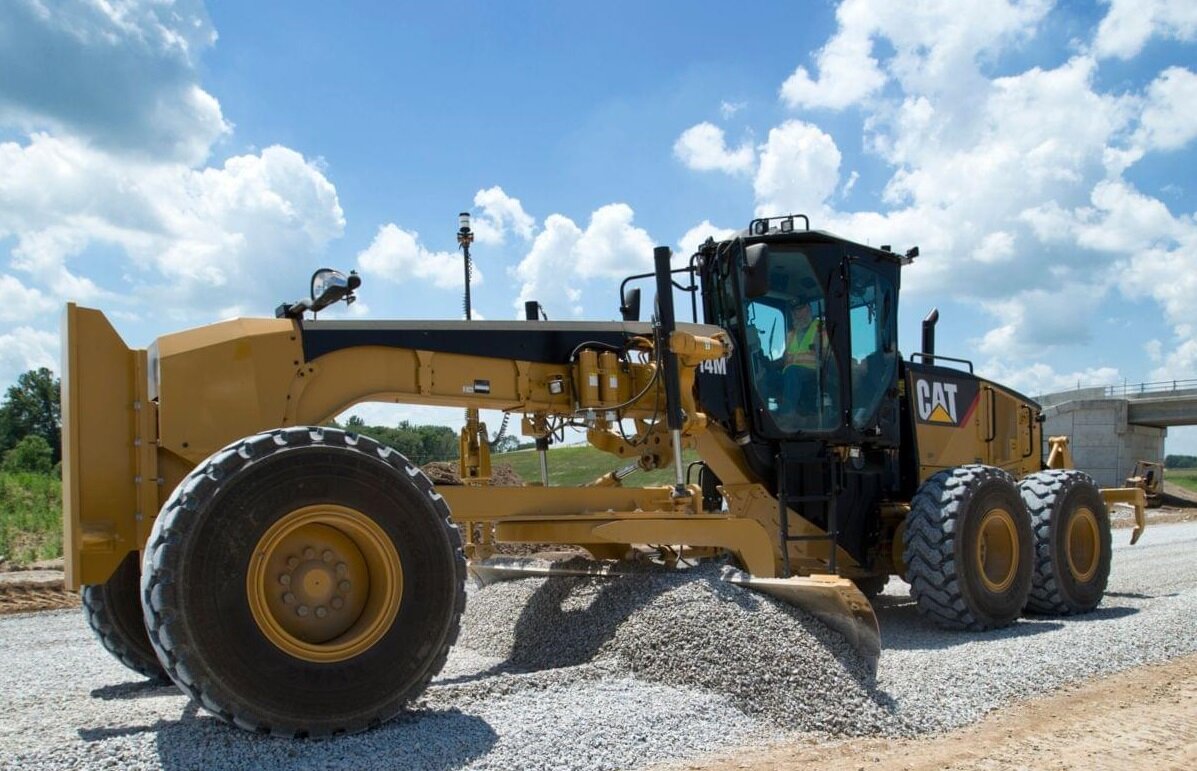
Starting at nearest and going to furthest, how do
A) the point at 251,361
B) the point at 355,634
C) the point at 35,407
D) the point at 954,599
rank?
the point at 355,634
the point at 251,361
the point at 954,599
the point at 35,407

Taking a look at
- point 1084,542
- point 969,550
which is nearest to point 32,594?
point 969,550

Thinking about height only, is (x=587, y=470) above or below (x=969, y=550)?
above

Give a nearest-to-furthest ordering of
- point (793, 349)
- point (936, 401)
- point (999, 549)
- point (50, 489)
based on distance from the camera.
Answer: point (793, 349), point (999, 549), point (936, 401), point (50, 489)

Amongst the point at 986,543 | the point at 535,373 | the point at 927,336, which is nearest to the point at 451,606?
the point at 535,373

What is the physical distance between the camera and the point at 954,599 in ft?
24.1

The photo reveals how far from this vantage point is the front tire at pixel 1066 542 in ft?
27.8

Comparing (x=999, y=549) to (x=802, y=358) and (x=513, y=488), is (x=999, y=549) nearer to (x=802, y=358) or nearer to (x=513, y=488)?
(x=802, y=358)

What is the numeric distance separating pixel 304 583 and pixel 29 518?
55.9ft

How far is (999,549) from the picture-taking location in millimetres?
7957

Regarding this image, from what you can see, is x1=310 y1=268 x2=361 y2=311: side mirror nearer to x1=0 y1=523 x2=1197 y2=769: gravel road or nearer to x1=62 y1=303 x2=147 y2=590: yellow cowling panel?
x1=62 y1=303 x2=147 y2=590: yellow cowling panel

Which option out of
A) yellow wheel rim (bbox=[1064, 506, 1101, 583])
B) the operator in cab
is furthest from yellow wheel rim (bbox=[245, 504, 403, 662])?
yellow wheel rim (bbox=[1064, 506, 1101, 583])

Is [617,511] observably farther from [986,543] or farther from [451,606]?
[986,543]

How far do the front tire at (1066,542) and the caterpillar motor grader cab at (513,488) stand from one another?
29mm

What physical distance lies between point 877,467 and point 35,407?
158ft
